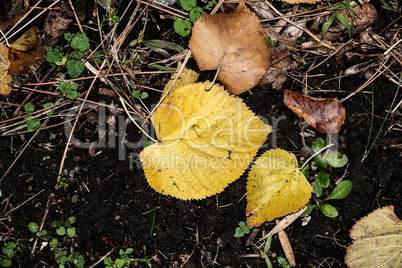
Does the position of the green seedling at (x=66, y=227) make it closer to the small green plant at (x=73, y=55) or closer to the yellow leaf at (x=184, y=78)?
the small green plant at (x=73, y=55)

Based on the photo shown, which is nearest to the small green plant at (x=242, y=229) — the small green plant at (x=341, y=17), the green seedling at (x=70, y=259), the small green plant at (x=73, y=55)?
the green seedling at (x=70, y=259)

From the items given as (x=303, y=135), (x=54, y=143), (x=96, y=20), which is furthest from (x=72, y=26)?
(x=303, y=135)

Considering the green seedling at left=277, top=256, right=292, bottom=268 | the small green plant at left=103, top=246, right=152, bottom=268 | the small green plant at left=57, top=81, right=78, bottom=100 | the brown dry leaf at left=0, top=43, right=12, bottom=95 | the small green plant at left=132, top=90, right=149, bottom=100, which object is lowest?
the green seedling at left=277, top=256, right=292, bottom=268

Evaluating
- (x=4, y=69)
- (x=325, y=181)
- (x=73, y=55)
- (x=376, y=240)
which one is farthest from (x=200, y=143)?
(x=4, y=69)

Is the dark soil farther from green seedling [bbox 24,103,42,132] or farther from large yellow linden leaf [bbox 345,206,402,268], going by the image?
green seedling [bbox 24,103,42,132]

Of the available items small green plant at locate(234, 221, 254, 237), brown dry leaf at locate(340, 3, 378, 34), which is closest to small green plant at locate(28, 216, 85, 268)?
small green plant at locate(234, 221, 254, 237)

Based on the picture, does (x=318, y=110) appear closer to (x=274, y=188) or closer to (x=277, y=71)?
(x=277, y=71)
